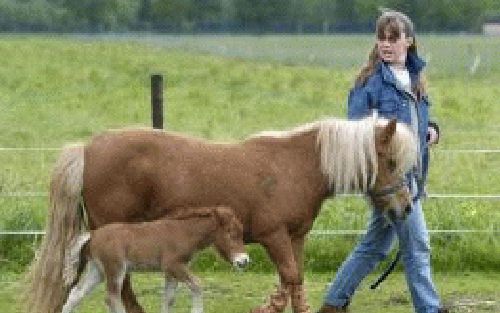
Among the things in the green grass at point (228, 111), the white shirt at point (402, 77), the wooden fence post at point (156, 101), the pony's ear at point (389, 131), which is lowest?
the green grass at point (228, 111)

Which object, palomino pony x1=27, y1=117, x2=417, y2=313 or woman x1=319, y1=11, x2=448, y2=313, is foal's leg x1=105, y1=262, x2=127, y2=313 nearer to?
palomino pony x1=27, y1=117, x2=417, y2=313

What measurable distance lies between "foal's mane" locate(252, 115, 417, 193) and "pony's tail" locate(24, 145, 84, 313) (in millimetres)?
1249

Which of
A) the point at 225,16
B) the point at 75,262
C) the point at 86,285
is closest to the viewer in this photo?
the point at 86,285

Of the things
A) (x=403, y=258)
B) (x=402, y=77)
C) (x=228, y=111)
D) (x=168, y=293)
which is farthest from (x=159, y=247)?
(x=228, y=111)

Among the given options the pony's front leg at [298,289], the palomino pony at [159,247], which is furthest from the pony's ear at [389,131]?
the palomino pony at [159,247]

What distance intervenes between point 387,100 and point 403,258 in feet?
2.84

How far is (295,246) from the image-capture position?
6684 millimetres

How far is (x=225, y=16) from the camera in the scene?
253 ft

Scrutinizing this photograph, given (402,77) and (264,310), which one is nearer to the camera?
(402,77)

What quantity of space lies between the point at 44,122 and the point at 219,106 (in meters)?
3.79

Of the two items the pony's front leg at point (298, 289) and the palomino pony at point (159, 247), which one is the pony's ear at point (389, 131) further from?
the palomino pony at point (159, 247)

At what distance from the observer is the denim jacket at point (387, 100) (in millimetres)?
6801

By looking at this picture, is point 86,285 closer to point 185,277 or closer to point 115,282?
point 115,282

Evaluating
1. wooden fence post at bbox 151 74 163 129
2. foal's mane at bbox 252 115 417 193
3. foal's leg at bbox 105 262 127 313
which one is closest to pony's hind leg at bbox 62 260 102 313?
foal's leg at bbox 105 262 127 313
